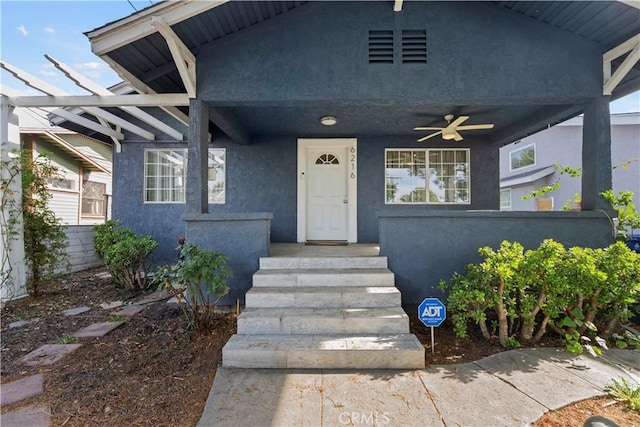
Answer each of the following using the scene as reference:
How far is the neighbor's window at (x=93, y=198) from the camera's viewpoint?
1041 centimetres

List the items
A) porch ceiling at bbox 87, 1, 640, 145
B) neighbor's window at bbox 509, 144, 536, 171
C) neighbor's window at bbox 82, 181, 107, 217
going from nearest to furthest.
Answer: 1. porch ceiling at bbox 87, 1, 640, 145
2. neighbor's window at bbox 82, 181, 107, 217
3. neighbor's window at bbox 509, 144, 536, 171

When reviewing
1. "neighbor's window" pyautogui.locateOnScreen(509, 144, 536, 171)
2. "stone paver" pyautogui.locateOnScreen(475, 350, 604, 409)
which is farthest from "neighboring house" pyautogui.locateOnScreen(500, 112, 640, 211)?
"stone paver" pyautogui.locateOnScreen(475, 350, 604, 409)

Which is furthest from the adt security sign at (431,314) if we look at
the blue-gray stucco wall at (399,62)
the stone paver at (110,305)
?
the stone paver at (110,305)

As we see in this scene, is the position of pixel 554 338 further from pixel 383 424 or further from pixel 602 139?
pixel 602 139

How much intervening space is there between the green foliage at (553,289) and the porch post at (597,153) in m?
1.25

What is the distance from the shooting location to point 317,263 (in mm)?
3869

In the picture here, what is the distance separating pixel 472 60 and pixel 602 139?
2.03m

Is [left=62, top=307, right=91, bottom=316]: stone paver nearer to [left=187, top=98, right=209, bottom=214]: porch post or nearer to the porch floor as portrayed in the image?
[left=187, top=98, right=209, bottom=214]: porch post

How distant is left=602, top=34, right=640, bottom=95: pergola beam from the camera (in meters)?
3.62

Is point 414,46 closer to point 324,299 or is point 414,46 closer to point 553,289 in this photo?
point 553,289

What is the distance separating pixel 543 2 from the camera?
3.70 meters

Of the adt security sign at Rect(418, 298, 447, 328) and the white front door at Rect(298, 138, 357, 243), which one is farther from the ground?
the white front door at Rect(298, 138, 357, 243)

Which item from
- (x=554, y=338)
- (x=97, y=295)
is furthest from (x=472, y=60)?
(x=97, y=295)

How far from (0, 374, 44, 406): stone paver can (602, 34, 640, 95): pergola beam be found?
6.97 m
